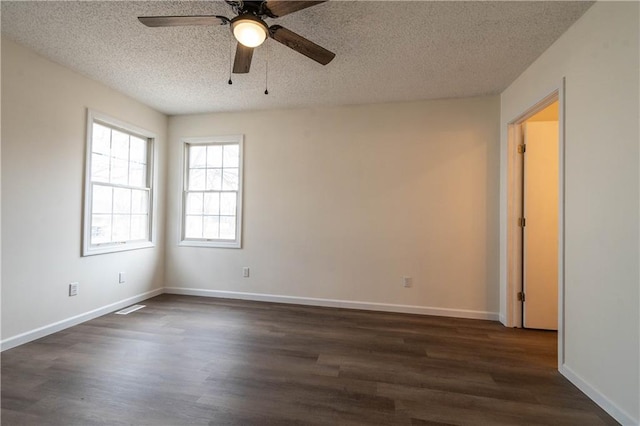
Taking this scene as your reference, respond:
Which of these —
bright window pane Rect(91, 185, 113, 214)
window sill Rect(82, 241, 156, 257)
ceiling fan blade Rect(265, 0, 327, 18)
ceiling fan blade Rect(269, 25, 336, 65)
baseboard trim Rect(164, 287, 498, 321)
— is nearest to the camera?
ceiling fan blade Rect(265, 0, 327, 18)

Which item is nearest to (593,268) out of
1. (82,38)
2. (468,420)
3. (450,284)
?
(468,420)

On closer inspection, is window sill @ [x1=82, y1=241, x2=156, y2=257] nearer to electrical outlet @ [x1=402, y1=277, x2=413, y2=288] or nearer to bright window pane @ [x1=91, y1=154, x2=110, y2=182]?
bright window pane @ [x1=91, y1=154, x2=110, y2=182]

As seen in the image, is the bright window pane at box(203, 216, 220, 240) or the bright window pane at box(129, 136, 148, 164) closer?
the bright window pane at box(129, 136, 148, 164)

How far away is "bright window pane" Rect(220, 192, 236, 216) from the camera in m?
4.05

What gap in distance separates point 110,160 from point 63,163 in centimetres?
58

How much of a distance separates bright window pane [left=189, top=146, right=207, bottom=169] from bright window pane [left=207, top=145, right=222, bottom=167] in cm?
7

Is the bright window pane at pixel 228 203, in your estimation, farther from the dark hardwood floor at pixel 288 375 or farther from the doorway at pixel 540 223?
the doorway at pixel 540 223

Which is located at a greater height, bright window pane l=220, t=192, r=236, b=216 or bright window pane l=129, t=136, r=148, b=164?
bright window pane l=129, t=136, r=148, b=164

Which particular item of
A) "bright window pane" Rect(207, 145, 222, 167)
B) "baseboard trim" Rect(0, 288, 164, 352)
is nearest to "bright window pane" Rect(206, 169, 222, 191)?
"bright window pane" Rect(207, 145, 222, 167)

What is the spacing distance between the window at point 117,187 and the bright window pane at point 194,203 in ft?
1.59

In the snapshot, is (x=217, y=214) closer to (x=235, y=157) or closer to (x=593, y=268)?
(x=235, y=157)

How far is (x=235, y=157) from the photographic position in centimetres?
408

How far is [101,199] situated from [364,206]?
10.4 feet

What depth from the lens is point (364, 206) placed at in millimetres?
3607
